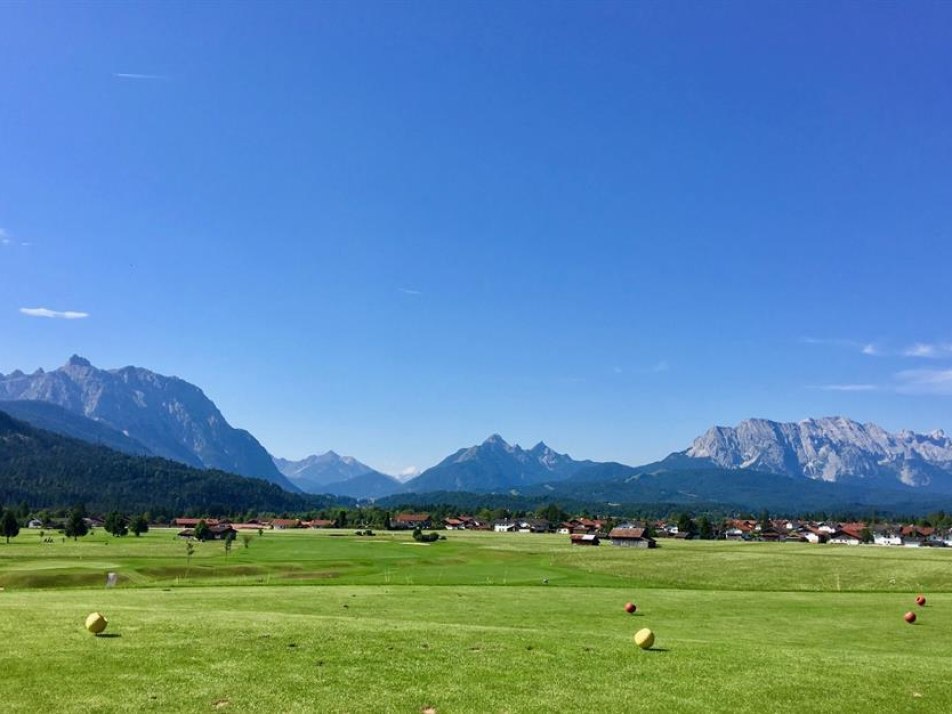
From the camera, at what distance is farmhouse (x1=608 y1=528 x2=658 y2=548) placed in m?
168

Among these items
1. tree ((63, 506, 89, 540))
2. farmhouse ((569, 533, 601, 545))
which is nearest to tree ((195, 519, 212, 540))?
tree ((63, 506, 89, 540))

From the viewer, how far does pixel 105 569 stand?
259ft

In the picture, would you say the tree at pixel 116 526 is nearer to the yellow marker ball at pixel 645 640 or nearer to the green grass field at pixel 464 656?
the green grass field at pixel 464 656

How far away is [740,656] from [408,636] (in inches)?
405

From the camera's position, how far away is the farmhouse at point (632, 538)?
167575mm

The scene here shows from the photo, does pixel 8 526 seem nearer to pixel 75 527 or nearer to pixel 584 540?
pixel 75 527

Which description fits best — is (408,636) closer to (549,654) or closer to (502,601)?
(549,654)

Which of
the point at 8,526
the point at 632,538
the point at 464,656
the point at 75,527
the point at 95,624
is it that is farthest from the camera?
the point at 632,538

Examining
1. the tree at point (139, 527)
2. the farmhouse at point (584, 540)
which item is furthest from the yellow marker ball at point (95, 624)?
the tree at point (139, 527)

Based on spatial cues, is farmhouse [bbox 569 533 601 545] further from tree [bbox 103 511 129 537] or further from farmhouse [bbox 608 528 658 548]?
tree [bbox 103 511 129 537]

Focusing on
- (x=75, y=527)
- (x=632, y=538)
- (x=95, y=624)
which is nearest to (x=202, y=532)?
(x=75, y=527)

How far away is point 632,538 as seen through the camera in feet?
567

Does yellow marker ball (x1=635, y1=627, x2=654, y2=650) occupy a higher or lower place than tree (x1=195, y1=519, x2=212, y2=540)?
higher

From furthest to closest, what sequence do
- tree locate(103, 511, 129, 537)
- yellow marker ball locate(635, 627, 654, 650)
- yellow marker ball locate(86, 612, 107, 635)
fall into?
1. tree locate(103, 511, 129, 537)
2. yellow marker ball locate(635, 627, 654, 650)
3. yellow marker ball locate(86, 612, 107, 635)
